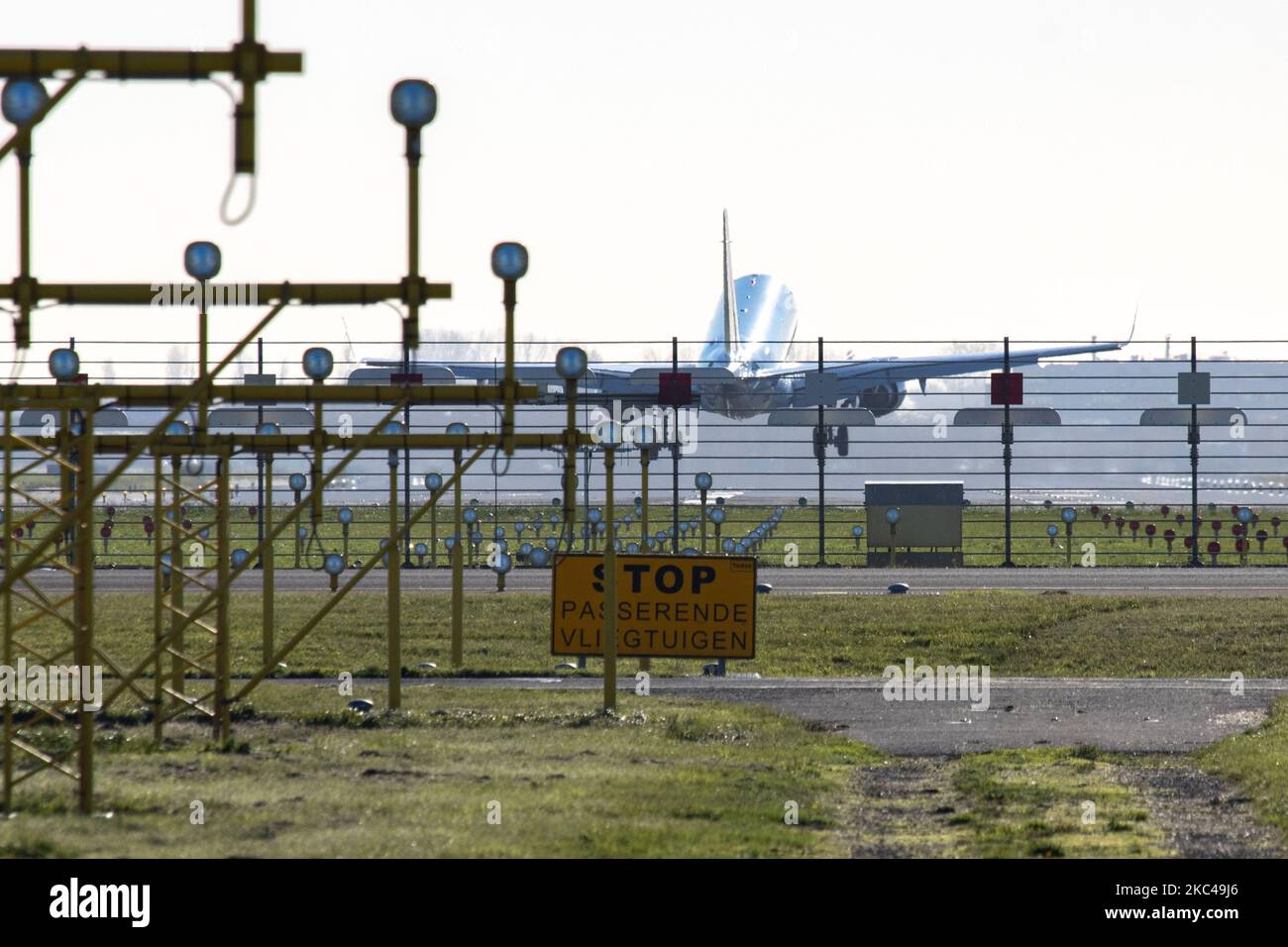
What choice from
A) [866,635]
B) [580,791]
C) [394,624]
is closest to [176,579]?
[394,624]

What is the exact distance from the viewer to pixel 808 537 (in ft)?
166

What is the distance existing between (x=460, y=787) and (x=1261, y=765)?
577 cm

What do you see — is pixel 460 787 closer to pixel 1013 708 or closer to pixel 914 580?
pixel 1013 708

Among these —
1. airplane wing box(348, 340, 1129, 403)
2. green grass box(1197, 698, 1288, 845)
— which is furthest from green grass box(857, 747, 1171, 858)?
airplane wing box(348, 340, 1129, 403)

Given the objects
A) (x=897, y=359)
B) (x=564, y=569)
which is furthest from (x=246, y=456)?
(x=897, y=359)

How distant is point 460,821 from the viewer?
10977mm

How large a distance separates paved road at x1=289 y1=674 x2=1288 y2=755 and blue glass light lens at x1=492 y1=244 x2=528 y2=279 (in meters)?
4.90

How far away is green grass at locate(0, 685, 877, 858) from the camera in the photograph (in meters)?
10.3

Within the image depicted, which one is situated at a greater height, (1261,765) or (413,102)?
(413,102)

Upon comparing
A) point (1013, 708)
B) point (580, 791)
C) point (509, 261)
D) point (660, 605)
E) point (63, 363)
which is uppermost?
point (509, 261)

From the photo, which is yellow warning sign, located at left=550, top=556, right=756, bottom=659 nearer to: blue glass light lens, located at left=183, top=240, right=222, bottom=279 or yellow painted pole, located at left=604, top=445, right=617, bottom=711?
yellow painted pole, located at left=604, top=445, right=617, bottom=711

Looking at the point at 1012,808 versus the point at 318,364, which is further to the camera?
the point at 318,364

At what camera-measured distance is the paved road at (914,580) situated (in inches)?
1294

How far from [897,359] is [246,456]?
5784 centimetres
